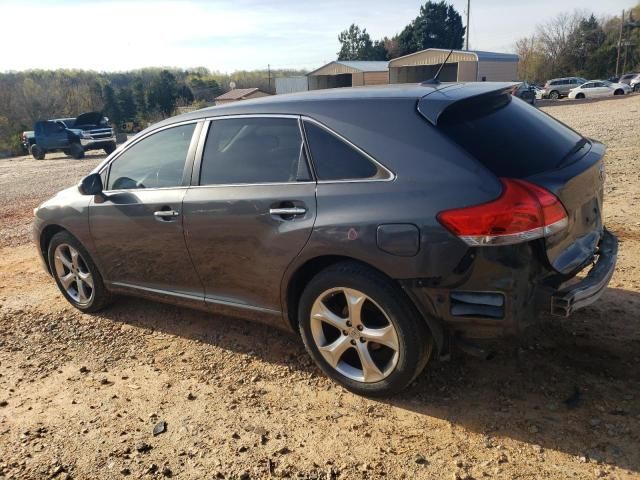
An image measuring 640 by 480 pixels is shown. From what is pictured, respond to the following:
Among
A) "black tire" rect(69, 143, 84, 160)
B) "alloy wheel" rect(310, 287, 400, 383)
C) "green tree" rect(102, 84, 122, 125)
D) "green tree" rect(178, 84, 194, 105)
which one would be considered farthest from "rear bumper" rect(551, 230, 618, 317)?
"green tree" rect(102, 84, 122, 125)

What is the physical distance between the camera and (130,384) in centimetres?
357

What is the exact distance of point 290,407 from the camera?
3.17 meters

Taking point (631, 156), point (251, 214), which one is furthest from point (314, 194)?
point (631, 156)

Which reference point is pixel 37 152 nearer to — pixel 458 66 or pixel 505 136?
pixel 505 136

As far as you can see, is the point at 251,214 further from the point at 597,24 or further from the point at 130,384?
the point at 597,24

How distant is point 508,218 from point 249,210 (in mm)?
1568

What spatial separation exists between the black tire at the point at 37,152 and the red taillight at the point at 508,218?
2474 centimetres

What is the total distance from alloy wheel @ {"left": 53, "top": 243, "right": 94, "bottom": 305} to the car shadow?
116 cm

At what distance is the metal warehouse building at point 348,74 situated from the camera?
46.6 m

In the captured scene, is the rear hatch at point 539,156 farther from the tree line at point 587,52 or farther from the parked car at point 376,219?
the tree line at point 587,52

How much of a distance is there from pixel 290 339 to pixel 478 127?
2.05m

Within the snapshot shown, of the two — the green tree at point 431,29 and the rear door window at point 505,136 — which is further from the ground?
the green tree at point 431,29

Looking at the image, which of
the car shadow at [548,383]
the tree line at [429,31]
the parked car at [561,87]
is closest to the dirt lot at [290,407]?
the car shadow at [548,383]

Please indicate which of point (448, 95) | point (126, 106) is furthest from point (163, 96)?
point (448, 95)
